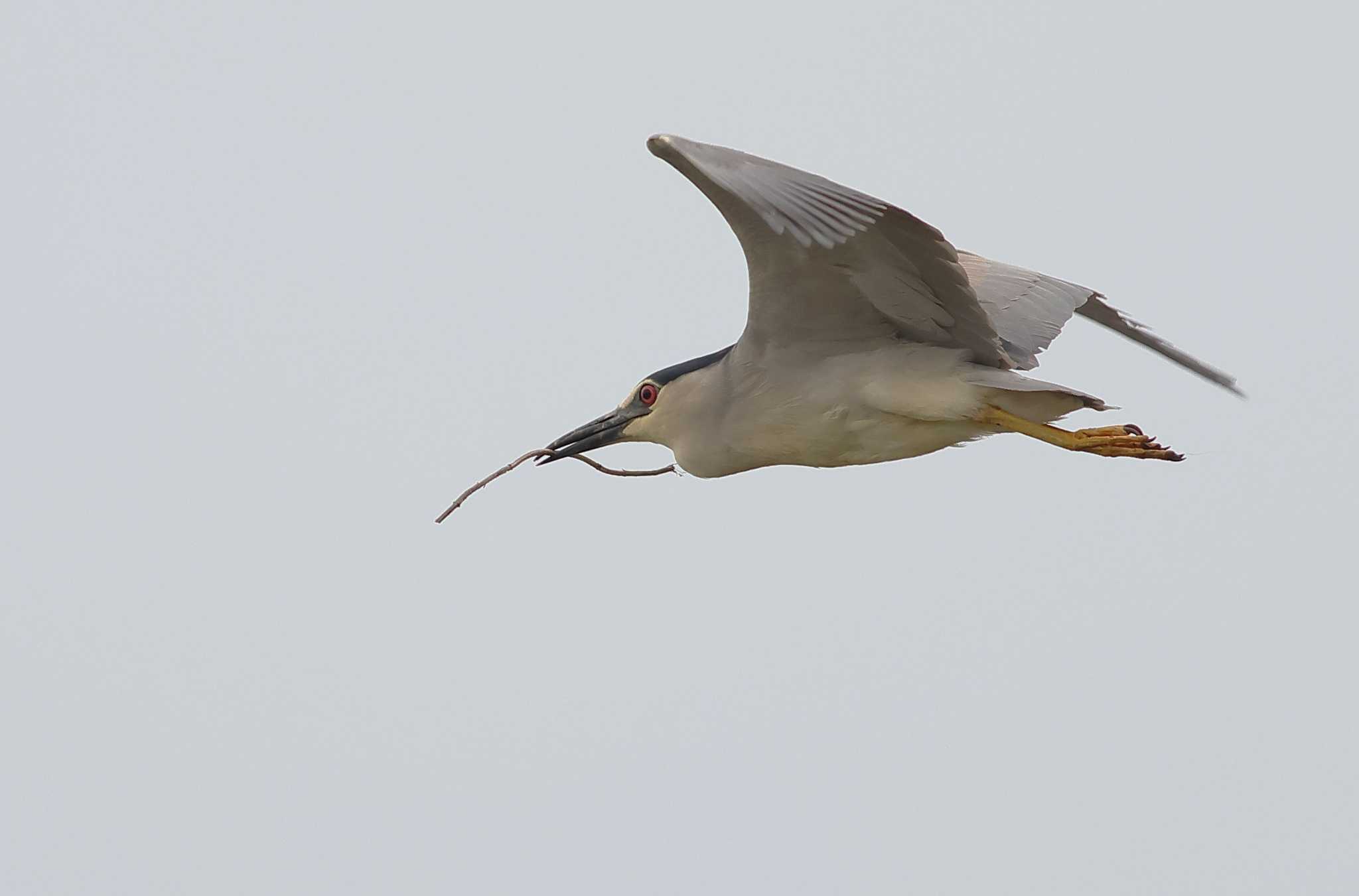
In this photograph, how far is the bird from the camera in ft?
29.3

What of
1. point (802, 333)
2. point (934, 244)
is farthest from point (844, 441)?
point (934, 244)

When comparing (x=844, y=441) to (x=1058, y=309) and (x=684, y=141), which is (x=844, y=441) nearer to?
(x=1058, y=309)

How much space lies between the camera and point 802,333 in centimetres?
948

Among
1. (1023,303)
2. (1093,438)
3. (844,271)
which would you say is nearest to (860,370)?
(844,271)

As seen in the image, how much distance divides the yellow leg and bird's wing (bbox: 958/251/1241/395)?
0.48m

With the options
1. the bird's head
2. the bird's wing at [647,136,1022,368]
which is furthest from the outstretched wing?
the bird's head

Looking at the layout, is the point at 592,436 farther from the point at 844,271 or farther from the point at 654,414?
the point at 844,271

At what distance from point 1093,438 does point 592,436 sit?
264 centimetres

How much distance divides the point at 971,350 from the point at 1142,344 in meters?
1.67

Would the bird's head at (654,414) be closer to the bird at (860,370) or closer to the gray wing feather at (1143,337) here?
the bird at (860,370)

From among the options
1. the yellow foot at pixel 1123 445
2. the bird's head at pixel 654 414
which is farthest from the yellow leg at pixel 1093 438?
the bird's head at pixel 654 414

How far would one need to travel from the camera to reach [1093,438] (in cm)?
931

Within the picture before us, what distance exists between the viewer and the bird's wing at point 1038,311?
10047 millimetres

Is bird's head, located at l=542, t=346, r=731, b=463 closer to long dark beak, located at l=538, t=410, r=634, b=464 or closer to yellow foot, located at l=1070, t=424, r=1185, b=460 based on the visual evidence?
long dark beak, located at l=538, t=410, r=634, b=464
